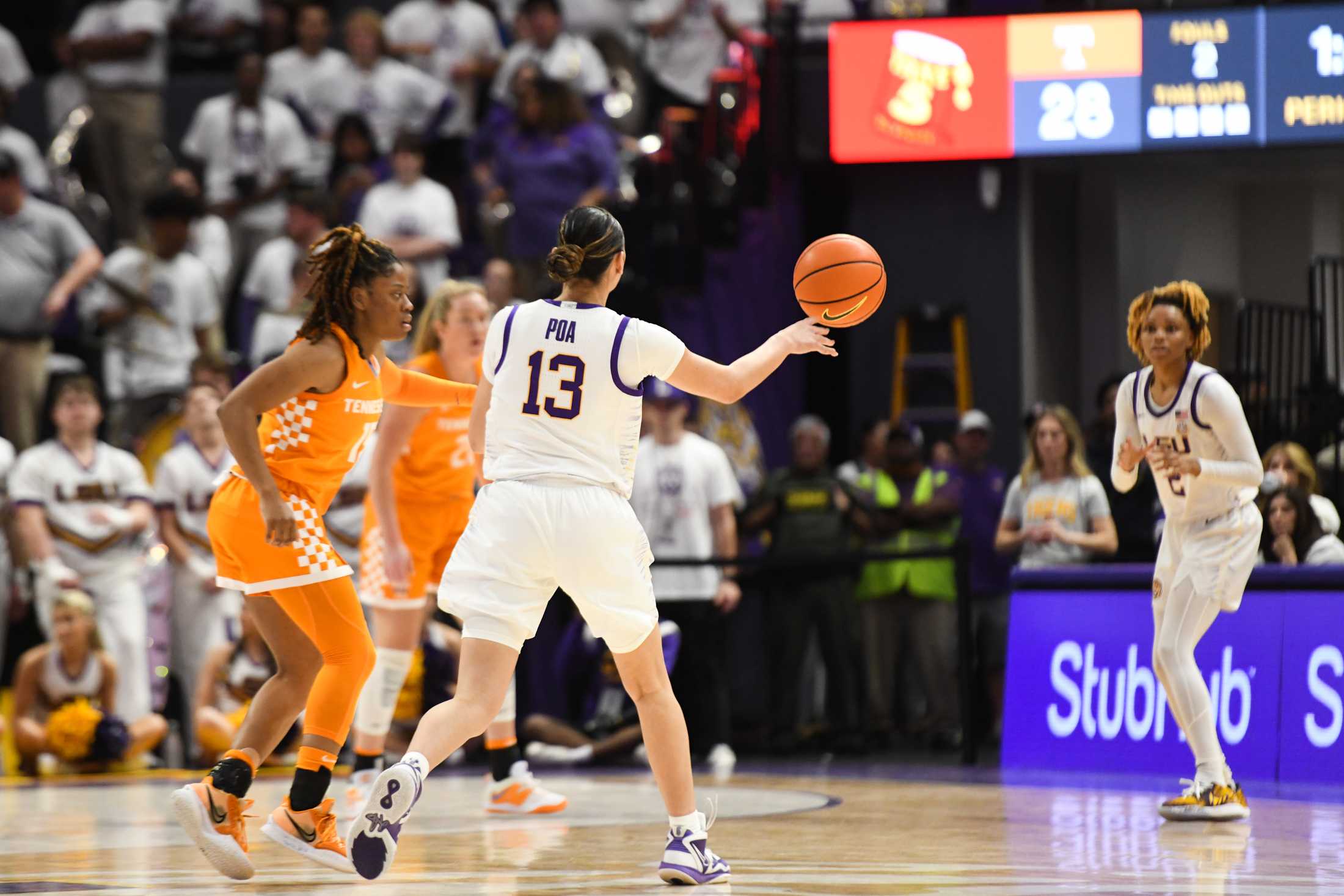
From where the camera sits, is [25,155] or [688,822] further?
[25,155]

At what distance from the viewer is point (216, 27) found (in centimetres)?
1533

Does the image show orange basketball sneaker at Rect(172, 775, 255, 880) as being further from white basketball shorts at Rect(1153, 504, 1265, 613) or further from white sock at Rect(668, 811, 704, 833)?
white basketball shorts at Rect(1153, 504, 1265, 613)

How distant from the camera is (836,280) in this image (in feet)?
19.4

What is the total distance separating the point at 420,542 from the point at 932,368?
7.51 m

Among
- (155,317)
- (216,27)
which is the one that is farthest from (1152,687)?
(216,27)

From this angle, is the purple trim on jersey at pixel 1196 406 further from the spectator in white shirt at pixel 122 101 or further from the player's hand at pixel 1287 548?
the spectator in white shirt at pixel 122 101

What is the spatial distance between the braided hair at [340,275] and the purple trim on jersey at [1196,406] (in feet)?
10.8

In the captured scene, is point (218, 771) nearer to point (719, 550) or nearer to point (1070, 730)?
point (1070, 730)

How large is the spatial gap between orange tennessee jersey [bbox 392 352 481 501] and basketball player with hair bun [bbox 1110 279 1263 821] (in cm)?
287

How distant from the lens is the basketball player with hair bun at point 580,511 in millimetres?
5484

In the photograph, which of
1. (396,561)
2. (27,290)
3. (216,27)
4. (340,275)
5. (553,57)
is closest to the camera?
(340,275)

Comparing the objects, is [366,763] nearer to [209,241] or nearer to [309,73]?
[209,241]

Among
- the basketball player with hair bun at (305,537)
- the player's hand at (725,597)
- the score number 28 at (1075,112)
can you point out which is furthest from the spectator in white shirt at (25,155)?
the basketball player with hair bun at (305,537)

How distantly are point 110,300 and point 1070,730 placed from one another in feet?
23.5
